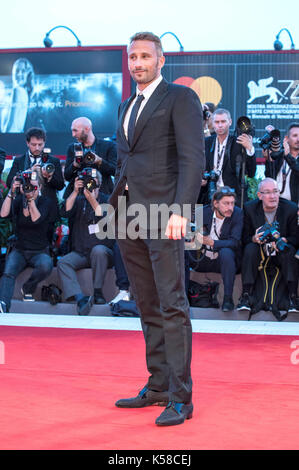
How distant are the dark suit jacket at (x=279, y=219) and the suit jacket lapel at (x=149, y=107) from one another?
11.2ft

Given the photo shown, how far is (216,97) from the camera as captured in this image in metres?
10.2

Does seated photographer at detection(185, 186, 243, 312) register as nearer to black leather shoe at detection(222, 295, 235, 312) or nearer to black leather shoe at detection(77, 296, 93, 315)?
black leather shoe at detection(222, 295, 235, 312)

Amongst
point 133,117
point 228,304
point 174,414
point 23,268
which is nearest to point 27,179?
point 23,268

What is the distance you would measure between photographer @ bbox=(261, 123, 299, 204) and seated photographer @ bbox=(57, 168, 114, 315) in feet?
5.14

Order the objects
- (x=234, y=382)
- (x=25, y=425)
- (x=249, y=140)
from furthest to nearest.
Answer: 1. (x=249, y=140)
2. (x=234, y=382)
3. (x=25, y=425)

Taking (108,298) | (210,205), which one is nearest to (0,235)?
(108,298)

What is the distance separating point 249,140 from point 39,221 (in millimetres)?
2083

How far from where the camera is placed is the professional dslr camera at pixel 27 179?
20.3 feet

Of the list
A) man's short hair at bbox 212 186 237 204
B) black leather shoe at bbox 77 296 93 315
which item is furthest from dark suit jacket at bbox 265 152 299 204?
black leather shoe at bbox 77 296 93 315

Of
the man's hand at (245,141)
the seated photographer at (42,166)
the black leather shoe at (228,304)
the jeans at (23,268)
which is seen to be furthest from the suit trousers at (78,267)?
the man's hand at (245,141)

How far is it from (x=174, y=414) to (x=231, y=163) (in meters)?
3.95

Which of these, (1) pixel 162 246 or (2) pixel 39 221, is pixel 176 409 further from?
(2) pixel 39 221

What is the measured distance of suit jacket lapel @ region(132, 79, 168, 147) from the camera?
2695 millimetres

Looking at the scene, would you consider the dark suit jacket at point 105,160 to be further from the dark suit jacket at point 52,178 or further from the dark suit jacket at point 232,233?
the dark suit jacket at point 232,233
